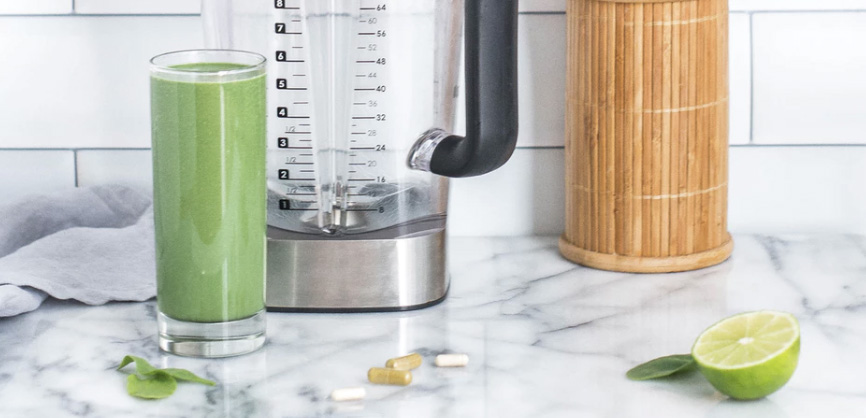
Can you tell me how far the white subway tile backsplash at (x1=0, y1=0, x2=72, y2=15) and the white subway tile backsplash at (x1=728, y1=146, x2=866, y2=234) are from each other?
0.65m

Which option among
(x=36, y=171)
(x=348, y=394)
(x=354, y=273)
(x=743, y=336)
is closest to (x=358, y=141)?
(x=354, y=273)

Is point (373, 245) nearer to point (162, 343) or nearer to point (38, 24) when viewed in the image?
point (162, 343)

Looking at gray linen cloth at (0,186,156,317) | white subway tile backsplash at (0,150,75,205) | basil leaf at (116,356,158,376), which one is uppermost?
white subway tile backsplash at (0,150,75,205)

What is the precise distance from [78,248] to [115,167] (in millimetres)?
144

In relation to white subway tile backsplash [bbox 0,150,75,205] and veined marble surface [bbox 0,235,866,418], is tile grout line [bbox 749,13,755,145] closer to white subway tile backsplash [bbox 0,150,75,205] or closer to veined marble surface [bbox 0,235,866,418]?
veined marble surface [bbox 0,235,866,418]

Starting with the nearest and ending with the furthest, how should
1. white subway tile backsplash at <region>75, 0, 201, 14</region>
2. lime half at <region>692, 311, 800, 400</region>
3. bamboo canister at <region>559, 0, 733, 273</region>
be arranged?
lime half at <region>692, 311, 800, 400</region>, bamboo canister at <region>559, 0, 733, 273</region>, white subway tile backsplash at <region>75, 0, 201, 14</region>

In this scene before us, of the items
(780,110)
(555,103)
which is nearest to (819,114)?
(780,110)

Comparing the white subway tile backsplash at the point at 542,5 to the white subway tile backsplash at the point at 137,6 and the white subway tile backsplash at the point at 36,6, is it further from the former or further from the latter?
the white subway tile backsplash at the point at 36,6

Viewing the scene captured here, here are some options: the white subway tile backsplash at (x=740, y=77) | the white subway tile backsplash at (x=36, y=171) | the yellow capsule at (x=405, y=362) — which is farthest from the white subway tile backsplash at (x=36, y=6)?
the white subway tile backsplash at (x=740, y=77)

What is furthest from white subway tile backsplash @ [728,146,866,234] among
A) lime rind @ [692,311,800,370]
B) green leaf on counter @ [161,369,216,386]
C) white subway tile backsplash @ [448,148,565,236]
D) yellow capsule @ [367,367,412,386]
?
green leaf on counter @ [161,369,216,386]

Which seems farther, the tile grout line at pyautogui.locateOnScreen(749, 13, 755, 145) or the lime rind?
the tile grout line at pyautogui.locateOnScreen(749, 13, 755, 145)

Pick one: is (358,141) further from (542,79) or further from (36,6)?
(36,6)

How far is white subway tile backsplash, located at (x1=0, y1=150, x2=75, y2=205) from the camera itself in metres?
1.05

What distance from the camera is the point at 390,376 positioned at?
28.5 inches
